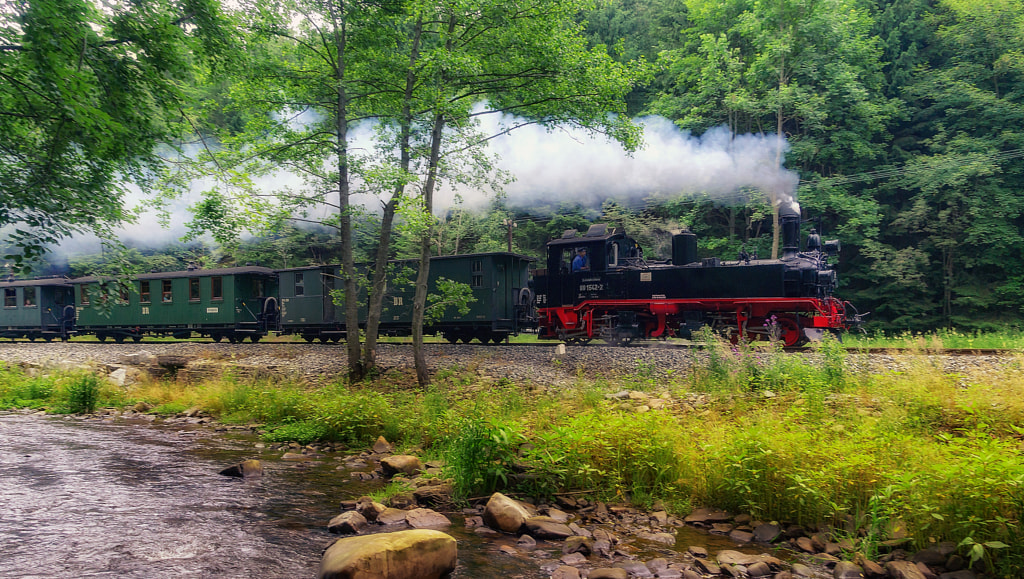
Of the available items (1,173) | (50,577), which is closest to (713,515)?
(50,577)

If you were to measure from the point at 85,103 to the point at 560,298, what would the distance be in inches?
500

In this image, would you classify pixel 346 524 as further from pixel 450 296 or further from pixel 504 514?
pixel 450 296

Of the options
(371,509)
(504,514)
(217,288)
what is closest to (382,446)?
(371,509)

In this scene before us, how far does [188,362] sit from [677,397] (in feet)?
39.4

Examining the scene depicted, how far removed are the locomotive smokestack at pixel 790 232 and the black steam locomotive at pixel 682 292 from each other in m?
0.02

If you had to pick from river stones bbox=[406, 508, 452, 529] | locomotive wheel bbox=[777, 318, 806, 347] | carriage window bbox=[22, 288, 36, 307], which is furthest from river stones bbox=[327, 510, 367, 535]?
carriage window bbox=[22, 288, 36, 307]

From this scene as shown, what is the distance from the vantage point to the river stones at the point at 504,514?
4.88 metres

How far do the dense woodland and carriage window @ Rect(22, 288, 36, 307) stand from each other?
6772 mm

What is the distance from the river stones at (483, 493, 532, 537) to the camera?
4875mm

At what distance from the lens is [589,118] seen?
10195 millimetres

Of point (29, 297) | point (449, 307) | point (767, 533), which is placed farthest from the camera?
point (29, 297)

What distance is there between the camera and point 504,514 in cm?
493

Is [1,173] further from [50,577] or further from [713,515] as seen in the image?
[713,515]

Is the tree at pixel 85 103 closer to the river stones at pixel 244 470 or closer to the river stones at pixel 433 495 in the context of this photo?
the river stones at pixel 244 470
